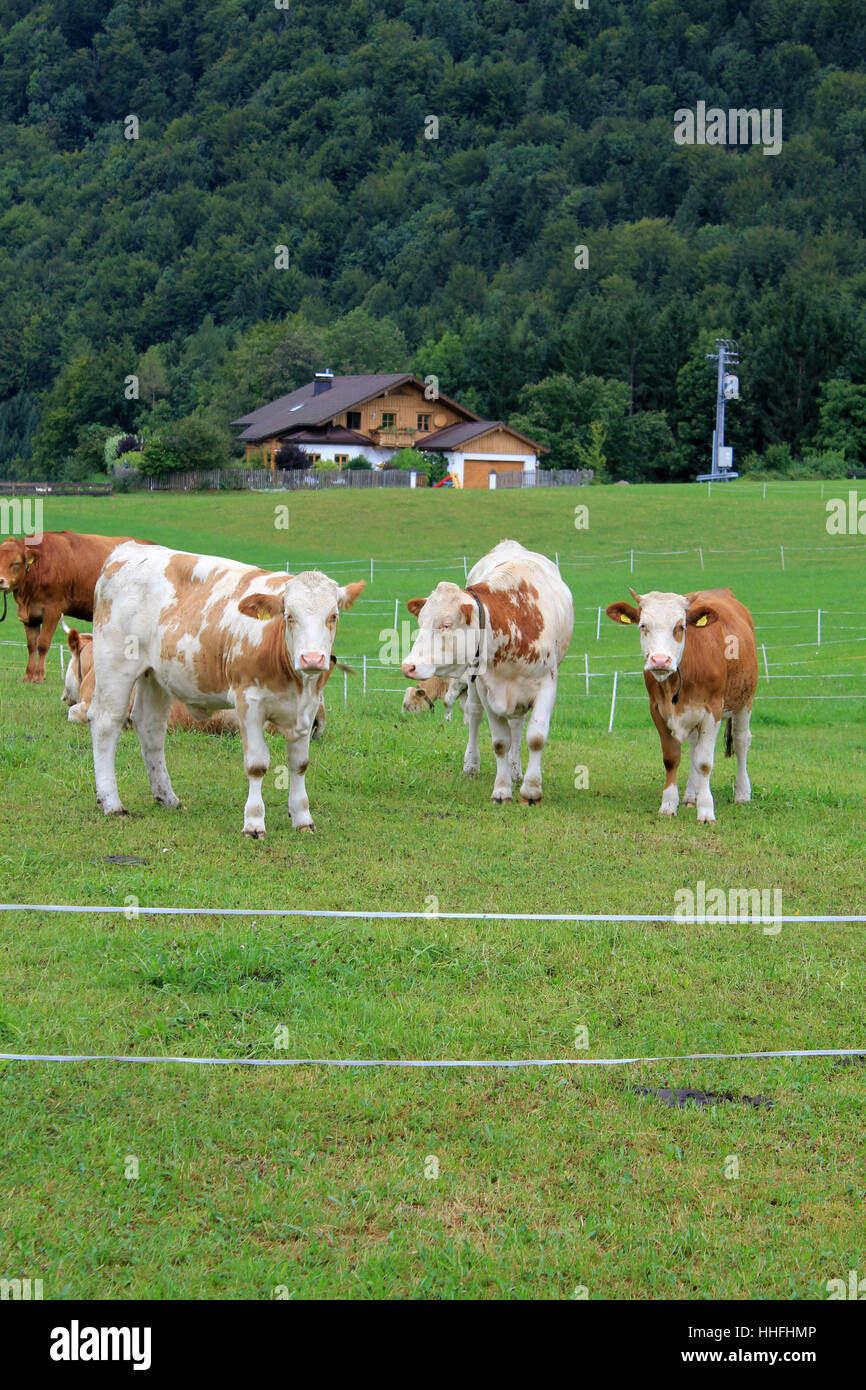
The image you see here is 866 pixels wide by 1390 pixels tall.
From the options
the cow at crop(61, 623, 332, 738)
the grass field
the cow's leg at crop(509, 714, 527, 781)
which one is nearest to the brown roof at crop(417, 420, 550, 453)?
the cow at crop(61, 623, 332, 738)

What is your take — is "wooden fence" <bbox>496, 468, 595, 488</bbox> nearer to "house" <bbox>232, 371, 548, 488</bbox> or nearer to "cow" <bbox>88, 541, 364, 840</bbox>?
"house" <bbox>232, 371, 548, 488</bbox>

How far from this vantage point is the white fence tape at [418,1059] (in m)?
6.71

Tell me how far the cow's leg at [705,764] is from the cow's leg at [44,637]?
32.6 ft

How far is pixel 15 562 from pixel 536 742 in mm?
8473

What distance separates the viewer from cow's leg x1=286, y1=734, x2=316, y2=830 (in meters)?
11.5

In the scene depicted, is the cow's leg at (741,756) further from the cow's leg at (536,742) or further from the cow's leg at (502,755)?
the cow's leg at (502,755)

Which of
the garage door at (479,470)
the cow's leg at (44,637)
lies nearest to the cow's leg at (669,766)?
the cow's leg at (44,637)

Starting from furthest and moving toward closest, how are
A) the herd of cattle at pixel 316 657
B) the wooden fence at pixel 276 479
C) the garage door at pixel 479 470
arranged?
the garage door at pixel 479 470
the wooden fence at pixel 276 479
the herd of cattle at pixel 316 657

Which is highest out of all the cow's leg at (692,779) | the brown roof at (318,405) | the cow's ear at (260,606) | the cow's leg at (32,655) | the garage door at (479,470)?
the brown roof at (318,405)

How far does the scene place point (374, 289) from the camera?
172750 mm

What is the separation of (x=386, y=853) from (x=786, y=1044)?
14.0 feet

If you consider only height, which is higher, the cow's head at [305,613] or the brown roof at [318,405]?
the brown roof at [318,405]

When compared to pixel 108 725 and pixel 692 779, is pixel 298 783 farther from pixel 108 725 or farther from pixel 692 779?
pixel 692 779

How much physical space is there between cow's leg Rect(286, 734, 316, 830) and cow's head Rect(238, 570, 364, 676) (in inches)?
25.8
